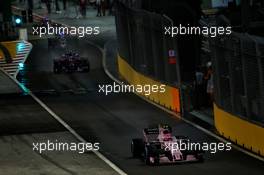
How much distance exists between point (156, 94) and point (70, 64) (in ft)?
35.2

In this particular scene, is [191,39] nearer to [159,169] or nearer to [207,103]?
[207,103]

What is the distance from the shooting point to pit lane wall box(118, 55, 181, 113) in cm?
3269

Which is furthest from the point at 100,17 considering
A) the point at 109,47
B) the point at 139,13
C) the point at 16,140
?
the point at 16,140

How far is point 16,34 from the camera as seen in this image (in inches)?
2498

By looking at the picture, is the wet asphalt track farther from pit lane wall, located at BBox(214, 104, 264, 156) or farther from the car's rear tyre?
pit lane wall, located at BBox(214, 104, 264, 156)

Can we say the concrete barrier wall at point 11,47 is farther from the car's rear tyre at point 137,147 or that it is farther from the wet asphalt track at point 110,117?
the car's rear tyre at point 137,147

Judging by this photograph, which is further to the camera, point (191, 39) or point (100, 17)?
point (100, 17)

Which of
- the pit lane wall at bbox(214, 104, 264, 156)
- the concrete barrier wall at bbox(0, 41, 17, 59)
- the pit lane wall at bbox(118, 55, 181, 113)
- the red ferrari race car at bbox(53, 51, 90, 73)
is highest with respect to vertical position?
the pit lane wall at bbox(214, 104, 264, 156)

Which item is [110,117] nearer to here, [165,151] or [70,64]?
[165,151]

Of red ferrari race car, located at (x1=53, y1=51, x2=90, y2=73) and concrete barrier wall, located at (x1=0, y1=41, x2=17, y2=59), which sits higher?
red ferrari race car, located at (x1=53, y1=51, x2=90, y2=73)

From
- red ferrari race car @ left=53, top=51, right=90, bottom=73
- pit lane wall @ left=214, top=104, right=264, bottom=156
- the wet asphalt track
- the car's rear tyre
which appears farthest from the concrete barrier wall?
the car's rear tyre

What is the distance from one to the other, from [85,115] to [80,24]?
3566 centimetres

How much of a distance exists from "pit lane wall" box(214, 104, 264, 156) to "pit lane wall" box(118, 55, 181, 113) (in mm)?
4062

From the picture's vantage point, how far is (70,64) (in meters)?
44.8
